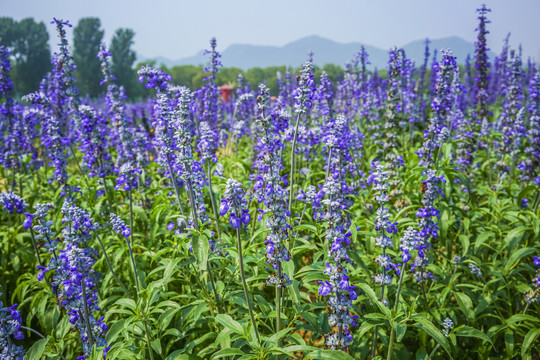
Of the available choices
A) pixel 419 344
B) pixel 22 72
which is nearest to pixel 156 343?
pixel 419 344

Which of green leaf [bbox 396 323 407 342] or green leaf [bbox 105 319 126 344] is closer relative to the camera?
green leaf [bbox 396 323 407 342]

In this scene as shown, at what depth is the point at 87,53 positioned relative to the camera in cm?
7962

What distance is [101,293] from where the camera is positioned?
18.6ft

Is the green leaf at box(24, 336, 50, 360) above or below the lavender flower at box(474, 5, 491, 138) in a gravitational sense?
below

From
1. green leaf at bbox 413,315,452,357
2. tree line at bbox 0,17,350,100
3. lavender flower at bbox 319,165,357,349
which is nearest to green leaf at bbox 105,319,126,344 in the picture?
lavender flower at bbox 319,165,357,349

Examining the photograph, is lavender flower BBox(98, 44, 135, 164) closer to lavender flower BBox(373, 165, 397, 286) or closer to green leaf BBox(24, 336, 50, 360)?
green leaf BBox(24, 336, 50, 360)

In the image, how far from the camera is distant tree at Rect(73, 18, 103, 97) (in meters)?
72.9

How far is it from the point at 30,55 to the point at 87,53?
45.3 ft

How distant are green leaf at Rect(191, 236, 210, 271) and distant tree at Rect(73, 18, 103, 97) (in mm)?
79823

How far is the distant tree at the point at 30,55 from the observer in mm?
65025

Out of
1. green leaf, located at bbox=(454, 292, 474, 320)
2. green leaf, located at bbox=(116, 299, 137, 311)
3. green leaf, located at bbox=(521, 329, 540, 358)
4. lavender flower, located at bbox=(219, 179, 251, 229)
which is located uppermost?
lavender flower, located at bbox=(219, 179, 251, 229)

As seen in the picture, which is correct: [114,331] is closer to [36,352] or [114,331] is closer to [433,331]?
[36,352]

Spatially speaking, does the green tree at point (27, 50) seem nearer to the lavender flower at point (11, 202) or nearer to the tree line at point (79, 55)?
the tree line at point (79, 55)

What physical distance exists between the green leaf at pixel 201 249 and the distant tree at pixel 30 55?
7279 cm
